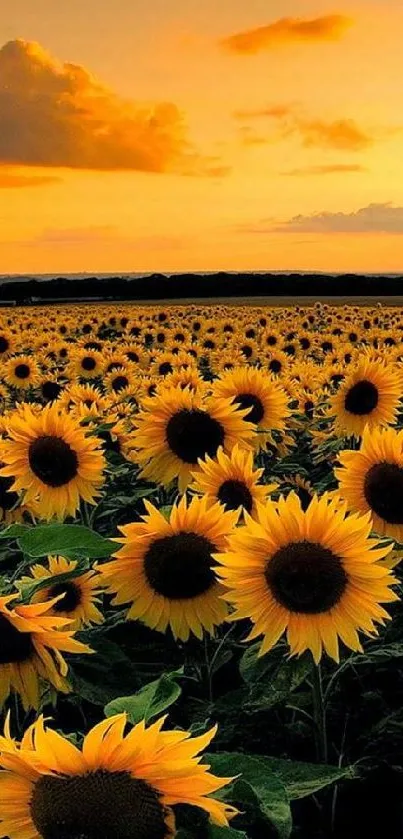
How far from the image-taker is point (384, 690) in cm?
382

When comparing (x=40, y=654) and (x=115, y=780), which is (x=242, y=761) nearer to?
(x=115, y=780)

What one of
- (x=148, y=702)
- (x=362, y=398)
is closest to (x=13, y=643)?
(x=148, y=702)

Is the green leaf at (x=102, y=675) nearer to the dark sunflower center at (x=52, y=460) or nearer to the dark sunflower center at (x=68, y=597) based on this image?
the dark sunflower center at (x=68, y=597)

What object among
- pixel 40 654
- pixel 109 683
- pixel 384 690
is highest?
pixel 40 654

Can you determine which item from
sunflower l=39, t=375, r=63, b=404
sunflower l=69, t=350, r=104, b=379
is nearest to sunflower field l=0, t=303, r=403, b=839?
sunflower l=39, t=375, r=63, b=404

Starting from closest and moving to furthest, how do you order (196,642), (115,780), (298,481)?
(115,780), (196,642), (298,481)

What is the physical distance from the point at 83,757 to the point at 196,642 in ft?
6.82

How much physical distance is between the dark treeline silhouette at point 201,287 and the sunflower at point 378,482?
66.9m

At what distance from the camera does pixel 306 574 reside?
9.45ft

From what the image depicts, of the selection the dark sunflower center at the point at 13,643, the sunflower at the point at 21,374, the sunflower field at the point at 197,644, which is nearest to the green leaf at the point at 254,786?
the sunflower field at the point at 197,644

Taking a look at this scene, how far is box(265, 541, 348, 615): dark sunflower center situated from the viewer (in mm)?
2848

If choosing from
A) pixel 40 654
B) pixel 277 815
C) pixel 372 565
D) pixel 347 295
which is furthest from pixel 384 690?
pixel 347 295

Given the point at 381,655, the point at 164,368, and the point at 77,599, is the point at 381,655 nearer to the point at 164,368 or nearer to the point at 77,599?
the point at 77,599

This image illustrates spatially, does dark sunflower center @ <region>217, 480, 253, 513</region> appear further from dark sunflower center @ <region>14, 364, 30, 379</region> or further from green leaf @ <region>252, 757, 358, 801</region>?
dark sunflower center @ <region>14, 364, 30, 379</region>
